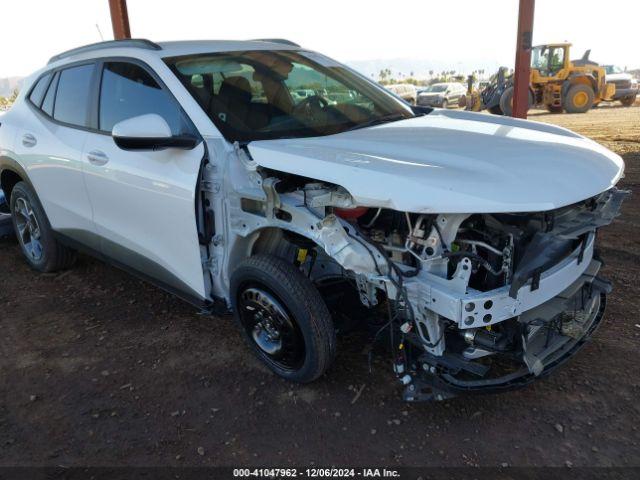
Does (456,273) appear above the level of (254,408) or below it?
above

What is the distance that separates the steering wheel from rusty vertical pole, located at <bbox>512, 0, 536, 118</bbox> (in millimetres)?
4773

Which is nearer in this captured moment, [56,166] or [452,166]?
[452,166]

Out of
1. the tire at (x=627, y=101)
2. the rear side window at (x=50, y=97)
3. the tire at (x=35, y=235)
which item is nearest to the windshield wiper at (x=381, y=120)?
the rear side window at (x=50, y=97)

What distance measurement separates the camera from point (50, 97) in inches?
171

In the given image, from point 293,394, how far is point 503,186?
1630 mm

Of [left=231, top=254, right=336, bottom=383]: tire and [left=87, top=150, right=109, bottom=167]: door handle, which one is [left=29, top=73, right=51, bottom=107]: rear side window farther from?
[left=231, top=254, right=336, bottom=383]: tire

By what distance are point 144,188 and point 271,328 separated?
117cm

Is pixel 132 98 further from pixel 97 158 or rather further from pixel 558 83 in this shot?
pixel 558 83

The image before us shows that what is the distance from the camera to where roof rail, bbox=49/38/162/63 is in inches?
139

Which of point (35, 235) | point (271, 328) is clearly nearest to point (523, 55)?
point (271, 328)

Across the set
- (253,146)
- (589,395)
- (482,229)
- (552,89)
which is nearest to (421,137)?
(482,229)

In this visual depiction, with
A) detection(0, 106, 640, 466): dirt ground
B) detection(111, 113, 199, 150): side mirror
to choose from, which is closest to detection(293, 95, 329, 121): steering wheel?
detection(111, 113, 199, 150): side mirror

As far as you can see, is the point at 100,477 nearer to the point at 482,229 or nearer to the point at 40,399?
the point at 40,399

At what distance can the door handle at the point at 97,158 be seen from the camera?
357 cm
